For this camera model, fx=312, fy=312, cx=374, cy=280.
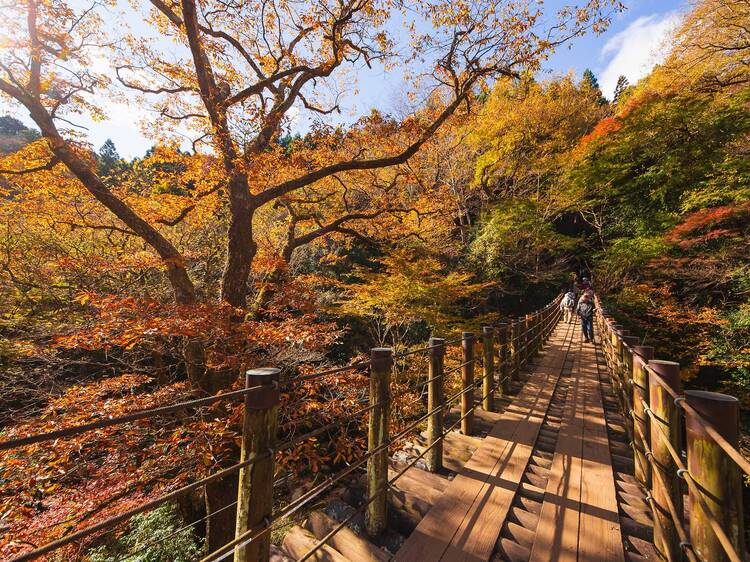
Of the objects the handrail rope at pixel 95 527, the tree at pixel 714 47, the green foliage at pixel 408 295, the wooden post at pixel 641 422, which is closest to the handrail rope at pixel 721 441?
the wooden post at pixel 641 422

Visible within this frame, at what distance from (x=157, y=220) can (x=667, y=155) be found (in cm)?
2150

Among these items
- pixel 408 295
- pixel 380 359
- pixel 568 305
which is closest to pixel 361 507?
pixel 380 359

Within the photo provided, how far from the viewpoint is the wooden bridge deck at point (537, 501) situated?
2.17 meters

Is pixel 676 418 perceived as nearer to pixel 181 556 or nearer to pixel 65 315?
pixel 181 556

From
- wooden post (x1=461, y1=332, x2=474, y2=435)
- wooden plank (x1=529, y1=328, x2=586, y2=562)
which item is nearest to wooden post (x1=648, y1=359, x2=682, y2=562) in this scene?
wooden plank (x1=529, y1=328, x2=586, y2=562)

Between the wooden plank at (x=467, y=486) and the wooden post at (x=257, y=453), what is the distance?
1.03 metres

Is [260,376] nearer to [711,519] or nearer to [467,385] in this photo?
[711,519]

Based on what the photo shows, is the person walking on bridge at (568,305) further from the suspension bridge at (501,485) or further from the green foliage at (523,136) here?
the suspension bridge at (501,485)

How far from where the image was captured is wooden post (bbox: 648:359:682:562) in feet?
6.63

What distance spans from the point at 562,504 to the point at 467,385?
146 cm

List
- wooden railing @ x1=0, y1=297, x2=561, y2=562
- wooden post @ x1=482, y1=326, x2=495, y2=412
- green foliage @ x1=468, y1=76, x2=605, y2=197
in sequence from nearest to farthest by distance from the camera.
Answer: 1. wooden railing @ x1=0, y1=297, x2=561, y2=562
2. wooden post @ x1=482, y1=326, x2=495, y2=412
3. green foliage @ x1=468, y1=76, x2=605, y2=197

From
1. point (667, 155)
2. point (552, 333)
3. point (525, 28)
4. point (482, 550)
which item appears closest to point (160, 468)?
point (482, 550)

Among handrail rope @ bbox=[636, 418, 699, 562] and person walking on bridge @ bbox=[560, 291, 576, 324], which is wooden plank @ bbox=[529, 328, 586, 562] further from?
person walking on bridge @ bbox=[560, 291, 576, 324]

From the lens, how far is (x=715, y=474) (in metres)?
1.35
